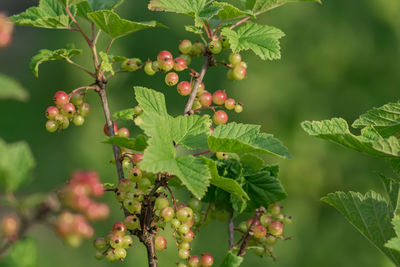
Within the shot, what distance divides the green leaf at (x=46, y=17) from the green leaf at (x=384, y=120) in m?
0.86

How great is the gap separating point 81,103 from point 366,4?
161 inches

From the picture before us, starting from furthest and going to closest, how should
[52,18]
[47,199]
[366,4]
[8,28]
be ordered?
[366,4] < [52,18] < [8,28] < [47,199]

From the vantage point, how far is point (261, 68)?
5.33 metres

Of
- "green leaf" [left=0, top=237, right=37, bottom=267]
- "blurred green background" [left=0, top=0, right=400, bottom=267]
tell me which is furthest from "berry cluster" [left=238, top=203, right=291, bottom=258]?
"blurred green background" [left=0, top=0, right=400, bottom=267]

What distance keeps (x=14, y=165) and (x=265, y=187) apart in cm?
78

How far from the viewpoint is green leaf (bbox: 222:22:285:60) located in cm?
144

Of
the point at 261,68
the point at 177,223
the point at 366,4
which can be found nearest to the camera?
the point at 177,223

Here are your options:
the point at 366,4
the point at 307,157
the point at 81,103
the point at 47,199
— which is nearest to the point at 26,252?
the point at 47,199

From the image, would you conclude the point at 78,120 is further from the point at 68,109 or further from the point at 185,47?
the point at 185,47

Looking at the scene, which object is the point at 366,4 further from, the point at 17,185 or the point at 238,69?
the point at 17,185

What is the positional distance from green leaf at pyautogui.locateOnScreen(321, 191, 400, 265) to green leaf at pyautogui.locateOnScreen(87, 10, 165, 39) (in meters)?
0.69

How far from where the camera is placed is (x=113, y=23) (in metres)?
1.46

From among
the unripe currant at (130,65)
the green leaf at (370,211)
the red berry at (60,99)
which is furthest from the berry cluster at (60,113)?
the green leaf at (370,211)

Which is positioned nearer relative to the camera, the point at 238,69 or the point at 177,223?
the point at 177,223
